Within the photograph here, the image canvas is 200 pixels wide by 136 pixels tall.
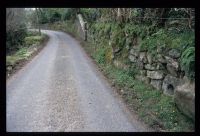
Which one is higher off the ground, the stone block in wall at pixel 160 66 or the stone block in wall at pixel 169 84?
the stone block in wall at pixel 160 66

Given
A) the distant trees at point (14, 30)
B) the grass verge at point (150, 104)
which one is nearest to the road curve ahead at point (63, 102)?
the grass verge at point (150, 104)

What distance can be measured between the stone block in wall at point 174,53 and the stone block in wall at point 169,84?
0.70 m

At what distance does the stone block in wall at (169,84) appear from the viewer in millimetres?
9509

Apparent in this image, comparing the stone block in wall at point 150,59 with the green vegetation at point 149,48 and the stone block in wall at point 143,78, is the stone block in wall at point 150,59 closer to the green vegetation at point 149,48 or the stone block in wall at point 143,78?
the green vegetation at point 149,48

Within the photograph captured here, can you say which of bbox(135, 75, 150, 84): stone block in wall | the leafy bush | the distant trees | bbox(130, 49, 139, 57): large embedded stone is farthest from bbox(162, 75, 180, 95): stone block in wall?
the leafy bush

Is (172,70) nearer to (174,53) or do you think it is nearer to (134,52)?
(174,53)

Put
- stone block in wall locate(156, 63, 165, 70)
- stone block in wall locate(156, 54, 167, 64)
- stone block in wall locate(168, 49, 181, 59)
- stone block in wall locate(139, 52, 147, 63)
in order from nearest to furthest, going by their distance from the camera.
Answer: stone block in wall locate(168, 49, 181, 59), stone block in wall locate(156, 54, 167, 64), stone block in wall locate(156, 63, 165, 70), stone block in wall locate(139, 52, 147, 63)

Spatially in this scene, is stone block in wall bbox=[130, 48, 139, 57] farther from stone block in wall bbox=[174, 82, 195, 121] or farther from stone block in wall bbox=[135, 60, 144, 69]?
stone block in wall bbox=[174, 82, 195, 121]

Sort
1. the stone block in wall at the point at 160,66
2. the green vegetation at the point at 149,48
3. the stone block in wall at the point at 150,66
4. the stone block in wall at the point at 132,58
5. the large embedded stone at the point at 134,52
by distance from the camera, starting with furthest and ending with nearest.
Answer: the stone block in wall at the point at 132,58, the large embedded stone at the point at 134,52, the stone block in wall at the point at 150,66, the stone block in wall at the point at 160,66, the green vegetation at the point at 149,48

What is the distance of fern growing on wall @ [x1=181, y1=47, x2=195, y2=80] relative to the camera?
812 cm

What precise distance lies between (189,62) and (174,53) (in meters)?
1.50

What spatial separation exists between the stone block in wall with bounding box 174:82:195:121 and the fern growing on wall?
0.28m

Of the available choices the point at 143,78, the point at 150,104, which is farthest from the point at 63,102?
the point at 143,78
